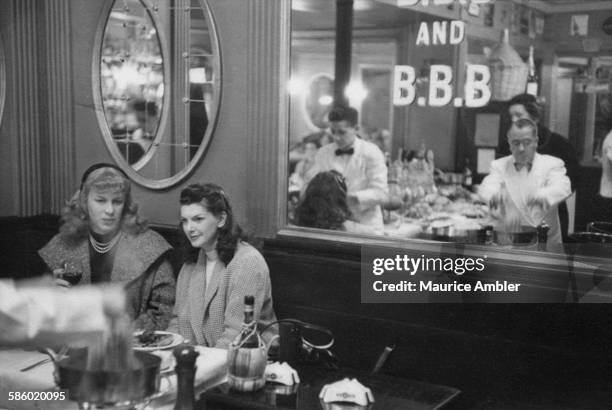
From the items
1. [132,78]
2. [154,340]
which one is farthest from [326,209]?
[154,340]

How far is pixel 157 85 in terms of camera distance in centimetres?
371

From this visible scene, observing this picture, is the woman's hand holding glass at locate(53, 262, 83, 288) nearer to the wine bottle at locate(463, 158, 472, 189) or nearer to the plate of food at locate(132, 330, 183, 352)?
the plate of food at locate(132, 330, 183, 352)

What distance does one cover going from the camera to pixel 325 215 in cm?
360

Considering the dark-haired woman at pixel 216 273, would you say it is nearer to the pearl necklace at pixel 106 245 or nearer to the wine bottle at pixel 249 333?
the pearl necklace at pixel 106 245

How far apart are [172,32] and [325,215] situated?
1.17 meters

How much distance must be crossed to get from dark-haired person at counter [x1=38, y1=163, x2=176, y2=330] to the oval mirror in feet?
1.46

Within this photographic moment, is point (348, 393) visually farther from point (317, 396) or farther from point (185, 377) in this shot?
point (185, 377)

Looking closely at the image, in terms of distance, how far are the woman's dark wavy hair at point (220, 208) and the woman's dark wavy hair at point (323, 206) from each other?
0.57m

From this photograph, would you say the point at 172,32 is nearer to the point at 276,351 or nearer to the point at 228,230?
the point at 228,230

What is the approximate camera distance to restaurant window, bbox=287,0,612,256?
3.74 meters

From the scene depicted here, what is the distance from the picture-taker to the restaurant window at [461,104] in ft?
12.3

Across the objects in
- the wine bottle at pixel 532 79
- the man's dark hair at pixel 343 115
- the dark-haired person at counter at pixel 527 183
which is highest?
the wine bottle at pixel 532 79

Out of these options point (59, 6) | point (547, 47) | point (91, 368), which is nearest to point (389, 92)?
point (547, 47)

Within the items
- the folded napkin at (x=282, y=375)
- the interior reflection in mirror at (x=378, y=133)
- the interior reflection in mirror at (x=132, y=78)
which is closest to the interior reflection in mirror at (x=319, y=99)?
the interior reflection in mirror at (x=378, y=133)
